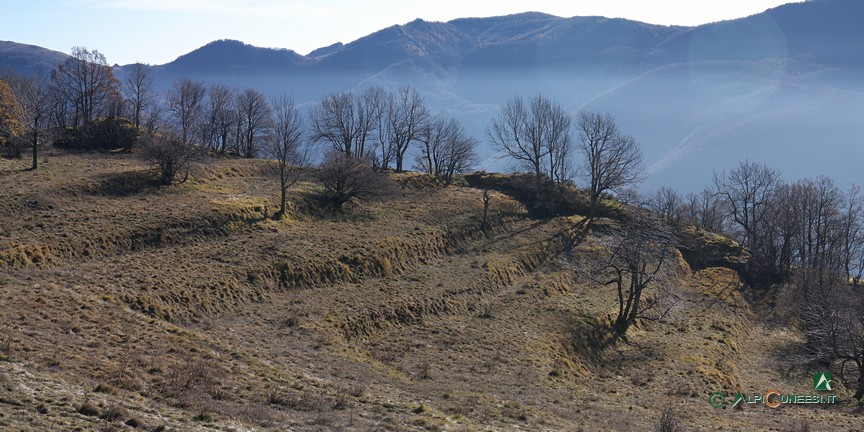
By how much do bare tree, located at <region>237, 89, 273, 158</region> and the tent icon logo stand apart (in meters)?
66.9

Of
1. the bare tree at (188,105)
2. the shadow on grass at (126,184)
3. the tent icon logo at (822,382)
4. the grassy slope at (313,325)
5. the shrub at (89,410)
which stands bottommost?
the tent icon logo at (822,382)

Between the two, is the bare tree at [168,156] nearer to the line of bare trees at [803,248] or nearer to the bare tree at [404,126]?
the bare tree at [404,126]

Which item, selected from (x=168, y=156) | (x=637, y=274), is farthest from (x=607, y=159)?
(x=168, y=156)

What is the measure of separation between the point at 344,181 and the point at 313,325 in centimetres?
2472

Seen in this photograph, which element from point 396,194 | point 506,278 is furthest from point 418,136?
point 506,278

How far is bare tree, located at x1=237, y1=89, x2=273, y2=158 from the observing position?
257ft

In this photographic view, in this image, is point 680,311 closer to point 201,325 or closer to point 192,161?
point 201,325

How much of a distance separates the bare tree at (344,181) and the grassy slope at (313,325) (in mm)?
1943

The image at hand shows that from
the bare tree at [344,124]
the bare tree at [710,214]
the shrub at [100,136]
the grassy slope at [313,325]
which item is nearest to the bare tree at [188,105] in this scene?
the shrub at [100,136]

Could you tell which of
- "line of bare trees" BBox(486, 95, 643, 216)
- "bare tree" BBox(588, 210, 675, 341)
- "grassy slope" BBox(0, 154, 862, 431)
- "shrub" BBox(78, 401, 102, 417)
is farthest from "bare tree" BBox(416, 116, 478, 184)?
"shrub" BBox(78, 401, 102, 417)

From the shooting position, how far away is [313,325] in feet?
92.8

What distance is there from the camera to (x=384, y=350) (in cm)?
2803

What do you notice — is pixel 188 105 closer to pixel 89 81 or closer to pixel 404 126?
pixel 89 81

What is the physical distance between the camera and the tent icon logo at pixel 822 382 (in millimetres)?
33062
